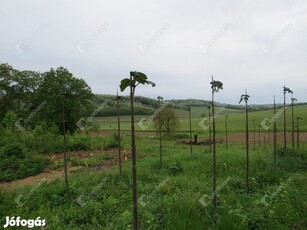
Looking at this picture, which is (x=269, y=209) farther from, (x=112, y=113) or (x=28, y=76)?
(x=112, y=113)

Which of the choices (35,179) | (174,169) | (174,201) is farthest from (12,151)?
(174,201)

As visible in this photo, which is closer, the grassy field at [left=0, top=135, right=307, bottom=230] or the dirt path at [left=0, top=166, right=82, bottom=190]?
the grassy field at [left=0, top=135, right=307, bottom=230]

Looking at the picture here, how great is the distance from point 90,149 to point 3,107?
47.7 ft

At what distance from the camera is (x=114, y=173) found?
11625mm

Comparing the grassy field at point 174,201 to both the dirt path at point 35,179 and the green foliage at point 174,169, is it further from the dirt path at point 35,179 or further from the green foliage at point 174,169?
the dirt path at point 35,179

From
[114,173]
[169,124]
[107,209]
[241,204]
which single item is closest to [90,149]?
[114,173]

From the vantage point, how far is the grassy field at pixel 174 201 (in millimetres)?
6695

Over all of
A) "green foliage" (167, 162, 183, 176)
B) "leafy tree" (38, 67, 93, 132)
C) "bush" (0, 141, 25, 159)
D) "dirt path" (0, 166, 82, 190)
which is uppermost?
"leafy tree" (38, 67, 93, 132)

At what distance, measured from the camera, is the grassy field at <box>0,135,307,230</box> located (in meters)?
6.70

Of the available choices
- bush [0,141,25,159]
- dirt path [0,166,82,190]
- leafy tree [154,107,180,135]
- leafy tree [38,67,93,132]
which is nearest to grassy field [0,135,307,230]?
dirt path [0,166,82,190]

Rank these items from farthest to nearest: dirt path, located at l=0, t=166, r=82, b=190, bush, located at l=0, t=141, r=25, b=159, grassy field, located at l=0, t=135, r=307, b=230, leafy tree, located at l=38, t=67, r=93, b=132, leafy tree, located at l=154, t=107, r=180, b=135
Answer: leafy tree, located at l=154, t=107, r=180, b=135, leafy tree, located at l=38, t=67, r=93, b=132, bush, located at l=0, t=141, r=25, b=159, dirt path, located at l=0, t=166, r=82, b=190, grassy field, located at l=0, t=135, r=307, b=230

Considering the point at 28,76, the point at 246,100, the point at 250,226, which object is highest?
the point at 28,76

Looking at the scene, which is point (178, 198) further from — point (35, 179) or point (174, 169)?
point (35, 179)

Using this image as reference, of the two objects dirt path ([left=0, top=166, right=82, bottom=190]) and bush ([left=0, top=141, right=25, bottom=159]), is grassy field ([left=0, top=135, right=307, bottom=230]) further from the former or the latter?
bush ([left=0, top=141, right=25, bottom=159])
